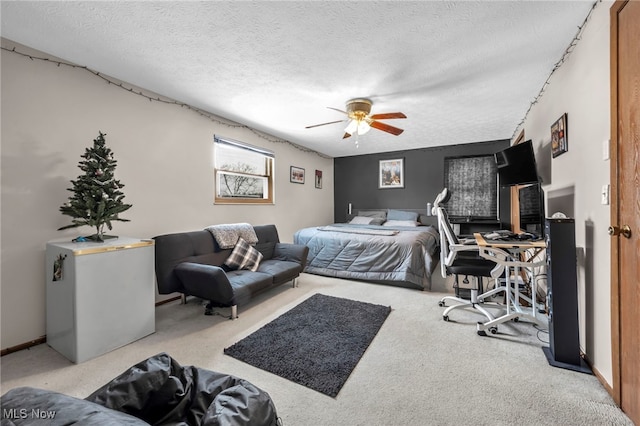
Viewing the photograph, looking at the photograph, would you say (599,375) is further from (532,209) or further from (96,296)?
(96,296)

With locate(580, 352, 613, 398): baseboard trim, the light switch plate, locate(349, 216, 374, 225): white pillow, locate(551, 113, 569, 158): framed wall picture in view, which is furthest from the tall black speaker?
locate(349, 216, 374, 225): white pillow

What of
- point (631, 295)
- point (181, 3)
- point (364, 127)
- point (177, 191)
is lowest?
point (631, 295)

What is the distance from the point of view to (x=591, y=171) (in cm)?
174

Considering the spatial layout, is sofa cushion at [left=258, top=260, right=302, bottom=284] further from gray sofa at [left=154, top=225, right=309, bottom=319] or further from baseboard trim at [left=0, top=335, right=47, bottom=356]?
baseboard trim at [left=0, top=335, right=47, bottom=356]

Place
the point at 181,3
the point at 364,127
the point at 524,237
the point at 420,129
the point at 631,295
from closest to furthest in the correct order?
the point at 631,295
the point at 181,3
the point at 524,237
the point at 364,127
the point at 420,129

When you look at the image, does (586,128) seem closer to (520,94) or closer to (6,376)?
(520,94)

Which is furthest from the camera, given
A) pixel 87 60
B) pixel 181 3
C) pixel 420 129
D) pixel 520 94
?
pixel 420 129

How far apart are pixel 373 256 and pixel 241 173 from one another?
2.43 meters

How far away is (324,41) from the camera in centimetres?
203

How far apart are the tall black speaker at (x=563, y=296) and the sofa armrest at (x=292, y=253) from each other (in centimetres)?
258

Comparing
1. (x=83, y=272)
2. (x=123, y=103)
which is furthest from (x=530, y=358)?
(x=123, y=103)

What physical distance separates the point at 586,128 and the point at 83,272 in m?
3.71

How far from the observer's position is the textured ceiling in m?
1.72

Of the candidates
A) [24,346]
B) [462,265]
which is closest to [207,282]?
[24,346]
